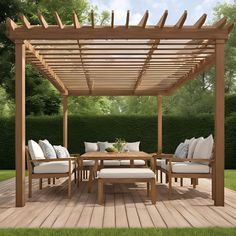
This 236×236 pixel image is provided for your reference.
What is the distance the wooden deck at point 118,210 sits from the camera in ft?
19.1

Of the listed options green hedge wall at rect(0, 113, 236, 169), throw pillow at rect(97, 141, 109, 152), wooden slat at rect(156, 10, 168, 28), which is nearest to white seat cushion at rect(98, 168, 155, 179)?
wooden slat at rect(156, 10, 168, 28)

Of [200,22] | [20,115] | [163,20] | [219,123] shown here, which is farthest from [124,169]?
[200,22]

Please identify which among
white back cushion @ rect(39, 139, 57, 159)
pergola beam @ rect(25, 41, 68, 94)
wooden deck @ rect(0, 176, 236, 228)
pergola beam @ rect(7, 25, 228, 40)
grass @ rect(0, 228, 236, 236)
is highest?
pergola beam @ rect(7, 25, 228, 40)

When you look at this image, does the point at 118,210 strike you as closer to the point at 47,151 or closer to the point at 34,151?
the point at 34,151

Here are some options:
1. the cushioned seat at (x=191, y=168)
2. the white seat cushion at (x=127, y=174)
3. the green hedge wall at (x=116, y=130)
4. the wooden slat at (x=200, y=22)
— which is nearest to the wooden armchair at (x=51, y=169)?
the white seat cushion at (x=127, y=174)

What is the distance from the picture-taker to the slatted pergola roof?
736 centimetres

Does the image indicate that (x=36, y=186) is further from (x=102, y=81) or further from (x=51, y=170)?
(x=102, y=81)

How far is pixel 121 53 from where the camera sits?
8.86m

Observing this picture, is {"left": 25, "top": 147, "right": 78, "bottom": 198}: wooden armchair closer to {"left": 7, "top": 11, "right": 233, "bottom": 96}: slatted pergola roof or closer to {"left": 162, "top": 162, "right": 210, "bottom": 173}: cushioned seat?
{"left": 162, "top": 162, "right": 210, "bottom": 173}: cushioned seat

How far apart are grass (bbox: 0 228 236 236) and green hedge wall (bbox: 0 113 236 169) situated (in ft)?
35.1

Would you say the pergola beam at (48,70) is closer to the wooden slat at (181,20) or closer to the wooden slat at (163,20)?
the wooden slat at (163,20)

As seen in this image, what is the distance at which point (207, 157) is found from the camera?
27.1 ft

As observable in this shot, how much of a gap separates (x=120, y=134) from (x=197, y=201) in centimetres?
834

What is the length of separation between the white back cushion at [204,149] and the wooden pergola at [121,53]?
841 millimetres
